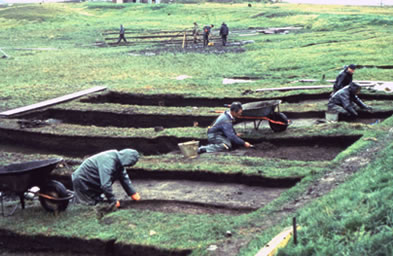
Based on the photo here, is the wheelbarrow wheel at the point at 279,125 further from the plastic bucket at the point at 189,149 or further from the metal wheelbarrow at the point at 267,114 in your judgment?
the plastic bucket at the point at 189,149

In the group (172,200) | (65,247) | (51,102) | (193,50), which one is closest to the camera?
(65,247)

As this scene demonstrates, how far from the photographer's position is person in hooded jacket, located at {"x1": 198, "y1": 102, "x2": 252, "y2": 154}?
37.5 feet

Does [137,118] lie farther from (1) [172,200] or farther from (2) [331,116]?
(1) [172,200]

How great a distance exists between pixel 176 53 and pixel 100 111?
15.9m

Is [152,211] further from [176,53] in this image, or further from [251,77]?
[176,53]

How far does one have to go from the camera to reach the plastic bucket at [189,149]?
36.1 feet

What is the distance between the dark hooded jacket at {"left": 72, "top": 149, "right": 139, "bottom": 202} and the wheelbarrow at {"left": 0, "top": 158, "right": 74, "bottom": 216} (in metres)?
0.37

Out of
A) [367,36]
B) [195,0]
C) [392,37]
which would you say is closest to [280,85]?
[392,37]

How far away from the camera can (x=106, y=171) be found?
829 centimetres

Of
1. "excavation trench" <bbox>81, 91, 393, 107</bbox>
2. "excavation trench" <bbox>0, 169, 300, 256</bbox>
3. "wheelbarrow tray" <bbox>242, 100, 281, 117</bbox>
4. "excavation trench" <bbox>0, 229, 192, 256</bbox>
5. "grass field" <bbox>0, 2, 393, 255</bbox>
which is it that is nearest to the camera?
"grass field" <bbox>0, 2, 393, 255</bbox>

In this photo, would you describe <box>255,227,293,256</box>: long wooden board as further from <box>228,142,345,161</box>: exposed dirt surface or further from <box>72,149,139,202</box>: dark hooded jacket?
<box>228,142,345,161</box>: exposed dirt surface

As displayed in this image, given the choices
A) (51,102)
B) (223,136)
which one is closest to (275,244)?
(223,136)

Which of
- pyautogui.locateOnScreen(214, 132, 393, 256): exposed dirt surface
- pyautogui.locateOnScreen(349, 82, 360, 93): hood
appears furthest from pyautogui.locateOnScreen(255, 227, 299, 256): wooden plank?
pyautogui.locateOnScreen(349, 82, 360, 93): hood

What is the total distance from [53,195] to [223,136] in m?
4.74
